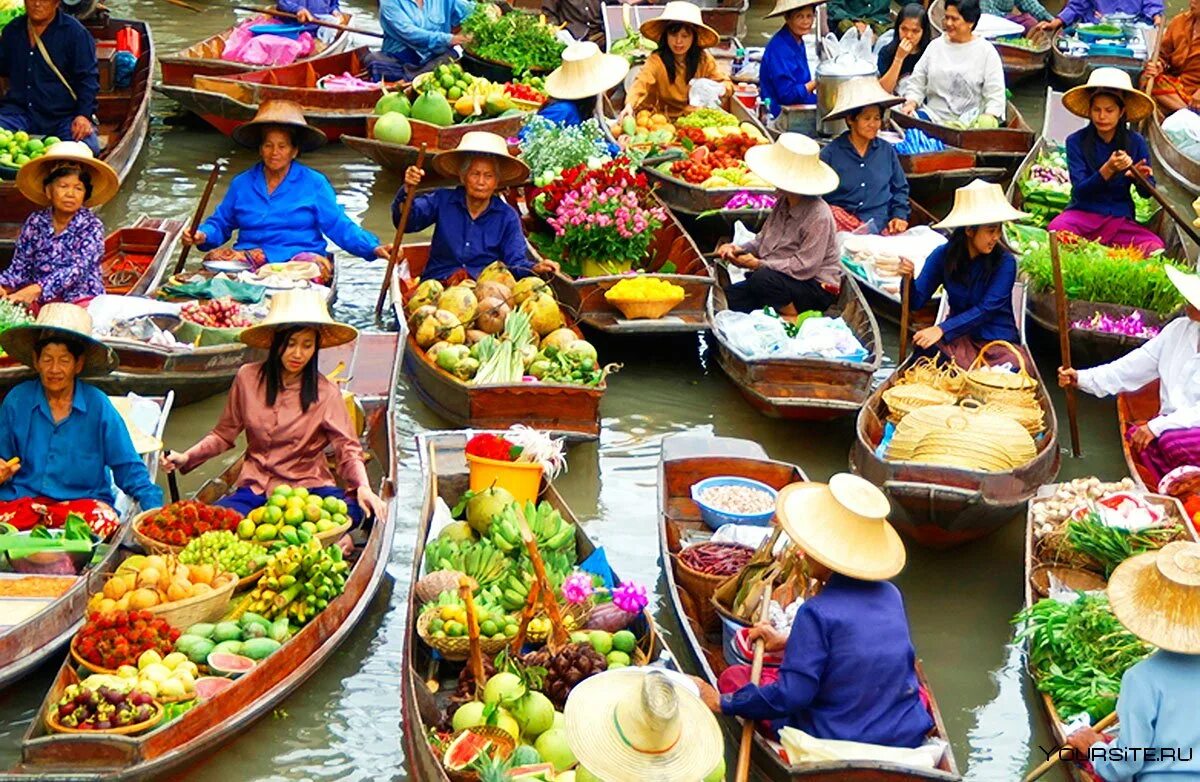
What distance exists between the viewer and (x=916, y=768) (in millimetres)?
5066

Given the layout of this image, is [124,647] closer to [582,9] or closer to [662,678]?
[662,678]

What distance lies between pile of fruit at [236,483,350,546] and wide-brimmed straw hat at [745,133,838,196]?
11.1ft

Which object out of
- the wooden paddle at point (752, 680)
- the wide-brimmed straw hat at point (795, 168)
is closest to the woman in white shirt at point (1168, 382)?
the wide-brimmed straw hat at point (795, 168)

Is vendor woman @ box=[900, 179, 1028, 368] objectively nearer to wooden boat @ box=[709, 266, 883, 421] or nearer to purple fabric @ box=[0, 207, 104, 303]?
wooden boat @ box=[709, 266, 883, 421]

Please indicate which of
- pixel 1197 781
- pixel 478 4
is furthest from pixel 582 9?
pixel 1197 781

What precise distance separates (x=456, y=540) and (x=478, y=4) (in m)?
7.60

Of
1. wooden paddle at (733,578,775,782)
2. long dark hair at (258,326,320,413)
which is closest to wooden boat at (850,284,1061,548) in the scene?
wooden paddle at (733,578,775,782)

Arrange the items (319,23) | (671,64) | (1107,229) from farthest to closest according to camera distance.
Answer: (319,23), (671,64), (1107,229)

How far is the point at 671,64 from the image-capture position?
1155 centimetres

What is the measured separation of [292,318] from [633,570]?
6.19 ft

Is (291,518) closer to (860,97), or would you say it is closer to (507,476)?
(507,476)

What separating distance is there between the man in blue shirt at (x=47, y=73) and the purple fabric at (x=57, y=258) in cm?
232

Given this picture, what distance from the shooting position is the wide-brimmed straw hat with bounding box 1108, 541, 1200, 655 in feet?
15.5

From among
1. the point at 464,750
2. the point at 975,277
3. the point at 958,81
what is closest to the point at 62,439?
the point at 464,750
